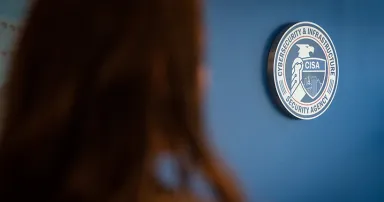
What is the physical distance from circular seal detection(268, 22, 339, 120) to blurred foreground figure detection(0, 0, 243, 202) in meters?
1.66

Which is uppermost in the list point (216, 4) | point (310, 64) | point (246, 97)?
point (216, 4)

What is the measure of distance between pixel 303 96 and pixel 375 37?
0.63m

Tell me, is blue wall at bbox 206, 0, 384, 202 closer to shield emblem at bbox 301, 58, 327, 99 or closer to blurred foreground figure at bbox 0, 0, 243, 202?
shield emblem at bbox 301, 58, 327, 99

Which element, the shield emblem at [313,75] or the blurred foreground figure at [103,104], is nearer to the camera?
the blurred foreground figure at [103,104]

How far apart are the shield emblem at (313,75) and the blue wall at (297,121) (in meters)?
0.13

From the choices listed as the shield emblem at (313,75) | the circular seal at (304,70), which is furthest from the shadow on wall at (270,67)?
the shield emblem at (313,75)

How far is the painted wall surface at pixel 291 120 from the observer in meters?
2.05

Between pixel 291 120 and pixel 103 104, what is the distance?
183 cm

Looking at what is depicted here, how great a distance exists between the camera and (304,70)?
2.31 m

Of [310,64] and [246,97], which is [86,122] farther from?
[310,64]

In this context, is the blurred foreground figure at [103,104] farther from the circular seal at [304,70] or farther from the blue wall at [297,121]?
the circular seal at [304,70]

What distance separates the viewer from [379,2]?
2729mm

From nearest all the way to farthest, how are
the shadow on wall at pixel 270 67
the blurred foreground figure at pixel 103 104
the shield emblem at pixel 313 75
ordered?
the blurred foreground figure at pixel 103 104 → the shadow on wall at pixel 270 67 → the shield emblem at pixel 313 75

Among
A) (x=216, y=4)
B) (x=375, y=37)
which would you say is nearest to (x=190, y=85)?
(x=216, y=4)
